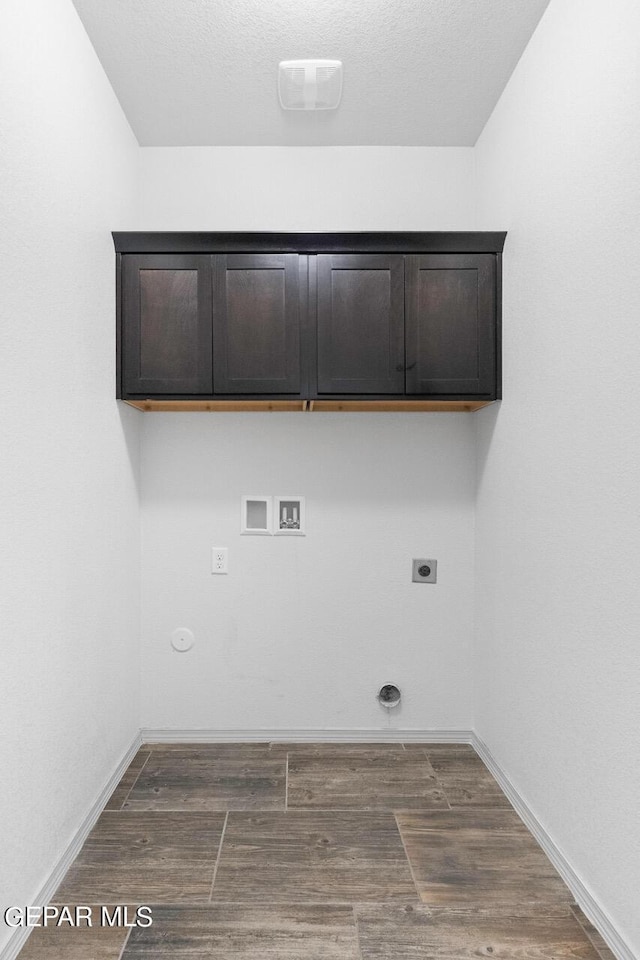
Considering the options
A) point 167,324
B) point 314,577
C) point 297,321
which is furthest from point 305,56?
point 314,577

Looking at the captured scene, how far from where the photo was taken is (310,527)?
9.14 ft

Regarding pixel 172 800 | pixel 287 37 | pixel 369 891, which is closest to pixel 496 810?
pixel 369 891

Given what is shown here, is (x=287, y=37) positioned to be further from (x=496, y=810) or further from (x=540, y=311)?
(x=496, y=810)

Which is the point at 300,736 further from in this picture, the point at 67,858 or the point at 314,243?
the point at 314,243

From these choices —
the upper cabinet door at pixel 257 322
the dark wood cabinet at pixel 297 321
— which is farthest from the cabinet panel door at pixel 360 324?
the upper cabinet door at pixel 257 322

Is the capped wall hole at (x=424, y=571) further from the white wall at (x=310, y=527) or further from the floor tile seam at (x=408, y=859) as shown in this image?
the floor tile seam at (x=408, y=859)

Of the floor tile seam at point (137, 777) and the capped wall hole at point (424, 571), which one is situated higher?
the capped wall hole at point (424, 571)

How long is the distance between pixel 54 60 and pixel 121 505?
61.2 inches

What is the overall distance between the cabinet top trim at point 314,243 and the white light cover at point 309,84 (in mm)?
557

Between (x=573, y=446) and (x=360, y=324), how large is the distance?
1035 mm

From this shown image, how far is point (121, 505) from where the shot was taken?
2.48 m

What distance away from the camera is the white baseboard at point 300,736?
109 inches

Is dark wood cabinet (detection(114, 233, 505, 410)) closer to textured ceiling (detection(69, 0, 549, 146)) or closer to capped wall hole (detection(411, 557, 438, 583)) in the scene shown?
textured ceiling (detection(69, 0, 549, 146))

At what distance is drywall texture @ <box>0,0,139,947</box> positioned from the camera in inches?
60.6
